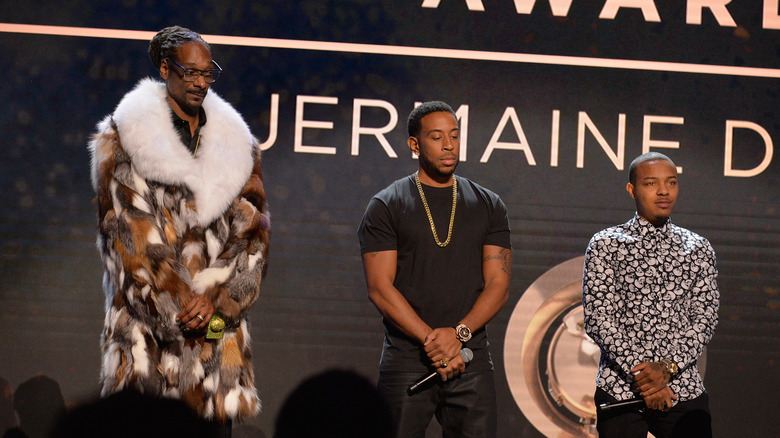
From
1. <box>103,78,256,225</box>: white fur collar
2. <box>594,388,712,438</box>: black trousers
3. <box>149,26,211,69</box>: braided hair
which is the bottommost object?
<box>594,388,712,438</box>: black trousers

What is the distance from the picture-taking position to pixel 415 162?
14.2 ft

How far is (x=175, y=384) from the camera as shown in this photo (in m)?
2.70

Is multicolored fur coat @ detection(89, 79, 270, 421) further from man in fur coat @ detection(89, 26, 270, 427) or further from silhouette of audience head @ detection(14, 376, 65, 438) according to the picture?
silhouette of audience head @ detection(14, 376, 65, 438)

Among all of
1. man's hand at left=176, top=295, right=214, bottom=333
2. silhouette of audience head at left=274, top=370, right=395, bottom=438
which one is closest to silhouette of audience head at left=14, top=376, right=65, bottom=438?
silhouette of audience head at left=274, top=370, right=395, bottom=438

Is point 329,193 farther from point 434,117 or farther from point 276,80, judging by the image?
point 434,117

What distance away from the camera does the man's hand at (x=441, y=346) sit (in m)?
2.76

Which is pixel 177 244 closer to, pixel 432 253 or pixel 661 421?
pixel 432 253

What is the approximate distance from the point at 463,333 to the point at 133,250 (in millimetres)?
1189

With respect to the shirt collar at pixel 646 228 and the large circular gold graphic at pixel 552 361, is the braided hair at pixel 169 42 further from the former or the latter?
the large circular gold graphic at pixel 552 361

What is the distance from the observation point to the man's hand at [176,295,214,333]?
2.66 metres

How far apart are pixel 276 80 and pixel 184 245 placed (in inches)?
68.5

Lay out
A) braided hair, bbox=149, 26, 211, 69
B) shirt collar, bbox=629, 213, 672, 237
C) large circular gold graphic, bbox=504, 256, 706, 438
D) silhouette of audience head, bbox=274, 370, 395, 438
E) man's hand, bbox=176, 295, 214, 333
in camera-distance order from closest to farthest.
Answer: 1. man's hand, bbox=176, 295, 214, 333
2. braided hair, bbox=149, 26, 211, 69
3. shirt collar, bbox=629, 213, 672, 237
4. silhouette of audience head, bbox=274, 370, 395, 438
5. large circular gold graphic, bbox=504, 256, 706, 438

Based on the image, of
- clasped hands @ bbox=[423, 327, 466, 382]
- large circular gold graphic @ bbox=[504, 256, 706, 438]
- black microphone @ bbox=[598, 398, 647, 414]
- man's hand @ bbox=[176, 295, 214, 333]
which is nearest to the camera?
man's hand @ bbox=[176, 295, 214, 333]

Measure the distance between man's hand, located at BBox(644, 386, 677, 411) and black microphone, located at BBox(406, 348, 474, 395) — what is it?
71 cm
